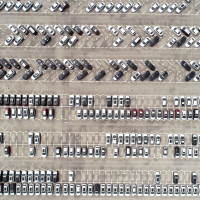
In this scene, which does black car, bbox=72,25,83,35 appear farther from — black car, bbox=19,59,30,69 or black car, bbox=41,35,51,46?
black car, bbox=19,59,30,69

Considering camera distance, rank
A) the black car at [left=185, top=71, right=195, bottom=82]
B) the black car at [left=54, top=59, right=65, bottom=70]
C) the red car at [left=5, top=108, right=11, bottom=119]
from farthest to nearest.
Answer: the black car at [left=185, top=71, right=195, bottom=82]
the black car at [left=54, top=59, right=65, bottom=70]
the red car at [left=5, top=108, right=11, bottom=119]

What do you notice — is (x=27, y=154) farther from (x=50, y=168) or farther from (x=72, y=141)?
(x=72, y=141)

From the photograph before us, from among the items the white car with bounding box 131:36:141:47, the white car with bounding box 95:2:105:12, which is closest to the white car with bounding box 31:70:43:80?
the white car with bounding box 95:2:105:12

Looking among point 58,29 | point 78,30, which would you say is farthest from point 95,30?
point 58,29

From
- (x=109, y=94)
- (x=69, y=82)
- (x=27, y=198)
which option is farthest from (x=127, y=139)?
(x=27, y=198)

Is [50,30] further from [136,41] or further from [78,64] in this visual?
[136,41]
